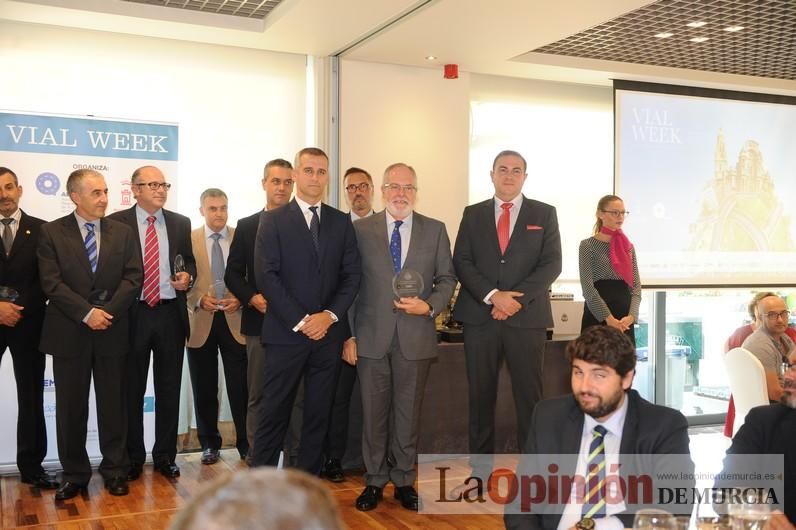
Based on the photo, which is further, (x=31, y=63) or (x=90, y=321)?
(x=31, y=63)

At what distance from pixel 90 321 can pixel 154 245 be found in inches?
29.2

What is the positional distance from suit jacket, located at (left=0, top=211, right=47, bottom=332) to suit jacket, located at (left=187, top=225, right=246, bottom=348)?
90 centimetres

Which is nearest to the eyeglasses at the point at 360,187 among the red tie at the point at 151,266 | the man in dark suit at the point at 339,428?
the man in dark suit at the point at 339,428

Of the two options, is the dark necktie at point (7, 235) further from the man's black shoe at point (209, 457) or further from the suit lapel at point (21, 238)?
the man's black shoe at point (209, 457)

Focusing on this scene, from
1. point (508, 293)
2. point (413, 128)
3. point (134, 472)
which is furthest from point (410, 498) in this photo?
point (413, 128)

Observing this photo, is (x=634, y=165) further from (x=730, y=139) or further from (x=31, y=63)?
(x=31, y=63)

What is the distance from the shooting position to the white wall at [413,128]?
6516 millimetres

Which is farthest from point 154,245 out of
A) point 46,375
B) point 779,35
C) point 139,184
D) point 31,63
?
point 779,35

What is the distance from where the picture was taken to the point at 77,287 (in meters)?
4.36

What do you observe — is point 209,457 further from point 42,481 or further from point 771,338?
point 771,338

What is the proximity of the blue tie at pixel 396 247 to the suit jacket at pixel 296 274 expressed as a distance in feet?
0.76

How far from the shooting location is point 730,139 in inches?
307

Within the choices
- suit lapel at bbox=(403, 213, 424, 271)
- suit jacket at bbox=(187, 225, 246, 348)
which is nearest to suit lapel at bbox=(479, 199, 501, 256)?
suit lapel at bbox=(403, 213, 424, 271)

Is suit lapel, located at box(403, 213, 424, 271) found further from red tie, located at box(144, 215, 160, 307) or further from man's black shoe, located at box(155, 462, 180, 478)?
man's black shoe, located at box(155, 462, 180, 478)
